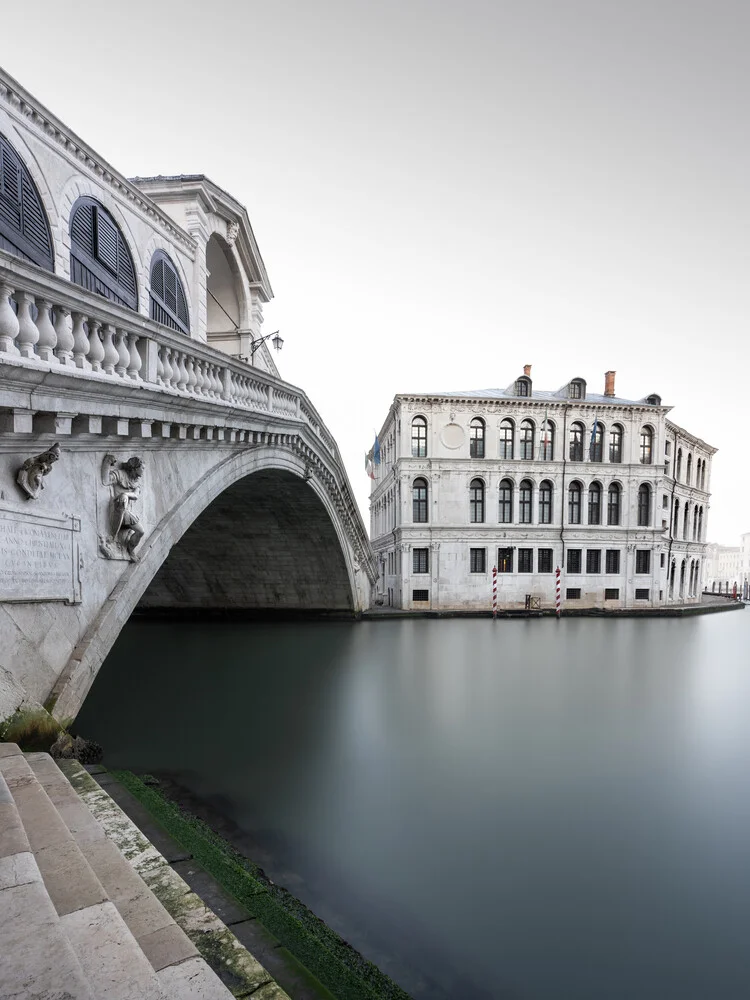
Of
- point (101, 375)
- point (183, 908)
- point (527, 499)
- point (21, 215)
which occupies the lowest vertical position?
point (183, 908)

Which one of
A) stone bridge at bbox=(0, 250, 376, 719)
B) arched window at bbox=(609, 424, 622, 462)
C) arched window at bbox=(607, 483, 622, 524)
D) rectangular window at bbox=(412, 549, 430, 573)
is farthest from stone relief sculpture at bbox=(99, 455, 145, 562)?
arched window at bbox=(609, 424, 622, 462)

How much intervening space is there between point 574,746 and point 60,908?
5824 mm

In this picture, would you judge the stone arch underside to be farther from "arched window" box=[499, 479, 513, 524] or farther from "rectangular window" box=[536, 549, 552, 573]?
"rectangular window" box=[536, 549, 552, 573]

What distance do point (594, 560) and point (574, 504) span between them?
2.61 meters

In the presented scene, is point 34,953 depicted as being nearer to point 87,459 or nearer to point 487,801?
point 87,459

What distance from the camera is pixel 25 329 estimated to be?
356 cm

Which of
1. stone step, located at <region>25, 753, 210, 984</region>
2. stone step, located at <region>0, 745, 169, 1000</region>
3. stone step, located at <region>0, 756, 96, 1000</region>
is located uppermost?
stone step, located at <region>0, 756, 96, 1000</region>

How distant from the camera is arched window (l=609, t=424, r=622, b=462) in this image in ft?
80.1

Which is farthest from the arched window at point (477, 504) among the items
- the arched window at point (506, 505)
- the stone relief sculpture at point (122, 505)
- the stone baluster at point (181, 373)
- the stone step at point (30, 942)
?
the stone step at point (30, 942)

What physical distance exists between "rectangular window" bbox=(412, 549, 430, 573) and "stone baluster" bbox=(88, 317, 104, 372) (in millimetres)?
19063

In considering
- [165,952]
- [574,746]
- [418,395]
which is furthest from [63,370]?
[418,395]

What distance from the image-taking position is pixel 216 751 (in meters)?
6.32

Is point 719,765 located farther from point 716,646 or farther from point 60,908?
point 716,646

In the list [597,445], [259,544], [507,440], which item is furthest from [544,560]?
[259,544]
